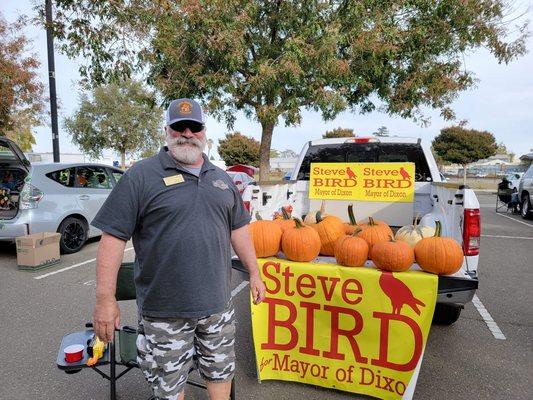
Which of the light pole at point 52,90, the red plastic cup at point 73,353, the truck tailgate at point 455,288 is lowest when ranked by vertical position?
the red plastic cup at point 73,353

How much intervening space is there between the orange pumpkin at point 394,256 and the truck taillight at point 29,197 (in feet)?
20.5

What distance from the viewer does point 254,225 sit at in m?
3.07

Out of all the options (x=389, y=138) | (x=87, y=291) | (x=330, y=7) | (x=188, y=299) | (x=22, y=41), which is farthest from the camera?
(x=22, y=41)

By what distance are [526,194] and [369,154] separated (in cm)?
1125

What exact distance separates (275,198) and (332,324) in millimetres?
1725

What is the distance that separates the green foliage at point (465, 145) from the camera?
1794 inches

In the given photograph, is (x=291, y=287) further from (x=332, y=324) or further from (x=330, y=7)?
(x=330, y=7)

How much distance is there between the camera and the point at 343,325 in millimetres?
2674

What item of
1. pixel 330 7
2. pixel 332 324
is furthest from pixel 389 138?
pixel 330 7

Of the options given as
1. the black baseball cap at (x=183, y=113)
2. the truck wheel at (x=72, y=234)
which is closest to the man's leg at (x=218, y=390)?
the black baseball cap at (x=183, y=113)

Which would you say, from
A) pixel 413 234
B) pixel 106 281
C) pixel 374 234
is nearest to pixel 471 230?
pixel 413 234

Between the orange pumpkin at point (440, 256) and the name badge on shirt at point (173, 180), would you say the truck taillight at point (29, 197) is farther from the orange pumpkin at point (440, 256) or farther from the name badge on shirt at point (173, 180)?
the orange pumpkin at point (440, 256)

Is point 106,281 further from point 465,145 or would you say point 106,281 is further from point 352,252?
point 465,145

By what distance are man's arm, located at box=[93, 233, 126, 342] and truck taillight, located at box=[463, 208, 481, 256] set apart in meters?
2.45
